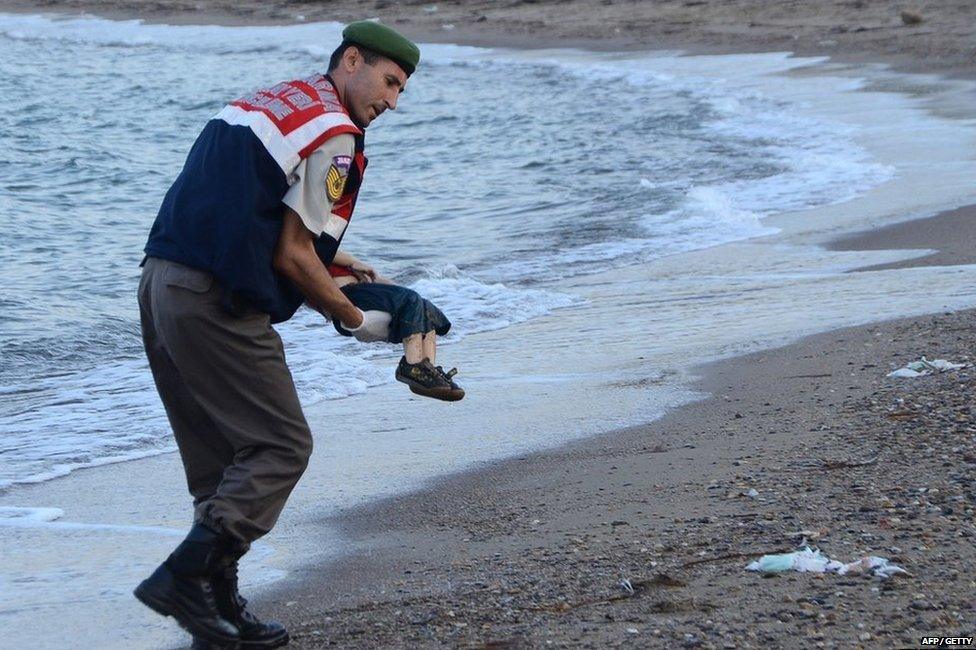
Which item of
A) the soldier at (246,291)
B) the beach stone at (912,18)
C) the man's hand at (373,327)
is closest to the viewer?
the soldier at (246,291)

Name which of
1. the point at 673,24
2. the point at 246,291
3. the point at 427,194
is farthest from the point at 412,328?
the point at 673,24

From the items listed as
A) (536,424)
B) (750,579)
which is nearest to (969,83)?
(536,424)

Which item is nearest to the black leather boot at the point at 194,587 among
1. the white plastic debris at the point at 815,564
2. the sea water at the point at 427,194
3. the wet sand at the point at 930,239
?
the white plastic debris at the point at 815,564

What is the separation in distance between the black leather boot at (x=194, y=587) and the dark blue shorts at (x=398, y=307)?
24.3 inches

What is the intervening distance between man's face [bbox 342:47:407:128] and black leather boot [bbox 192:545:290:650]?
3.75 feet

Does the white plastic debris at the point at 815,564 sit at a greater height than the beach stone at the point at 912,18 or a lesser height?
greater

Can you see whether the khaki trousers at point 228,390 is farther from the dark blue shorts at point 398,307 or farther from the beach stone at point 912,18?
the beach stone at point 912,18

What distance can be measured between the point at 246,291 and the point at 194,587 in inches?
30.4

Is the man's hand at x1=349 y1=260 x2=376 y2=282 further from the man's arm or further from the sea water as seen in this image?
the sea water

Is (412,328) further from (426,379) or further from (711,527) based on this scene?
(711,527)

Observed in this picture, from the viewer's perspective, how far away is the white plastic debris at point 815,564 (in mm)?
3765

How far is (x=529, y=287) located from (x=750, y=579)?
6106 millimetres

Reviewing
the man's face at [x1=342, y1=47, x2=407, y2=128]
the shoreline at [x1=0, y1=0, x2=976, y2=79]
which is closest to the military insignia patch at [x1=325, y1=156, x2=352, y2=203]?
the man's face at [x1=342, y1=47, x2=407, y2=128]

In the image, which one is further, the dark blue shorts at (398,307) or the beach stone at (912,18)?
the beach stone at (912,18)
